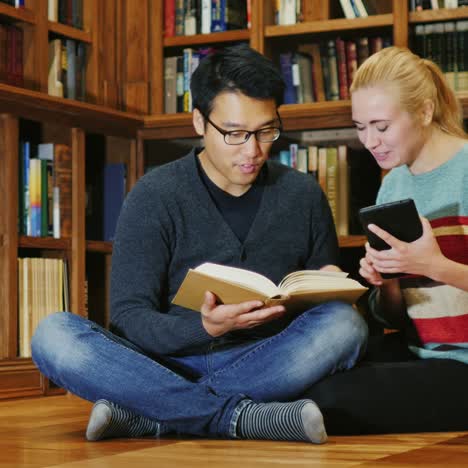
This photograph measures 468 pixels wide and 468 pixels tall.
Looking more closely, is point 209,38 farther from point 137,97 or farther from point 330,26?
point 330,26

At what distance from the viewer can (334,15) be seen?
3.38 m

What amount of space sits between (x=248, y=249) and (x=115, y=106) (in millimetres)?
1528

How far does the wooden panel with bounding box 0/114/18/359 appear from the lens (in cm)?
293

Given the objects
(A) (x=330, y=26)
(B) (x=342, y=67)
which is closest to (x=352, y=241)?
(B) (x=342, y=67)

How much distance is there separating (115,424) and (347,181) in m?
1.63

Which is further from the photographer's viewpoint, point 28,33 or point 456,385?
point 28,33

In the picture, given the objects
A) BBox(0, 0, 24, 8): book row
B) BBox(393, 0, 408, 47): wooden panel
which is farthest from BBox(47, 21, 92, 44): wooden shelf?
BBox(393, 0, 408, 47): wooden panel

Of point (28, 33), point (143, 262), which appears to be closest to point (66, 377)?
point (143, 262)

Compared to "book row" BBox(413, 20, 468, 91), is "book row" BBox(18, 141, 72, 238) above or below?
below

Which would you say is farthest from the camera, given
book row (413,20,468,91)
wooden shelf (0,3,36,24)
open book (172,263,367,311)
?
book row (413,20,468,91)

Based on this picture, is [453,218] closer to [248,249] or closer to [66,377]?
[248,249]

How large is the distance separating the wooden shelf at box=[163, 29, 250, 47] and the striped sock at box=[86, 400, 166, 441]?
6.06 ft

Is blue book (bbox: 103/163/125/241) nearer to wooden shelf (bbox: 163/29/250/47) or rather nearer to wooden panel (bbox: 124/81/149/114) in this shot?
wooden panel (bbox: 124/81/149/114)

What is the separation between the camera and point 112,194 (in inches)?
134
